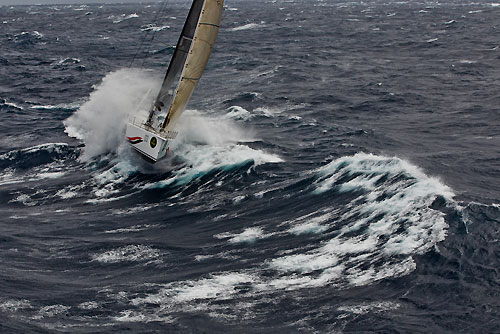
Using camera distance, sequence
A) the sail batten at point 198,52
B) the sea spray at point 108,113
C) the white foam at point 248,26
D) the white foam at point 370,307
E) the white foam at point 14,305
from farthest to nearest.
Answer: the white foam at point 248,26, the sea spray at point 108,113, the sail batten at point 198,52, the white foam at point 14,305, the white foam at point 370,307

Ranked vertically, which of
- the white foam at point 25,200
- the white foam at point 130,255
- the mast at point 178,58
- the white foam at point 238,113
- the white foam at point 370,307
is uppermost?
the mast at point 178,58

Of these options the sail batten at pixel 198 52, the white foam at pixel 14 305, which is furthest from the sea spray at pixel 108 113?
the white foam at pixel 14 305

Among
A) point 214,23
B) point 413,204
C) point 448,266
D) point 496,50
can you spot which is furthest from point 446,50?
point 448,266

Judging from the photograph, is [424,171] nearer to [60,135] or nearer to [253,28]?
[60,135]

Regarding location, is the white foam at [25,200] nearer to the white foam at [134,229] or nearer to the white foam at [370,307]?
the white foam at [134,229]

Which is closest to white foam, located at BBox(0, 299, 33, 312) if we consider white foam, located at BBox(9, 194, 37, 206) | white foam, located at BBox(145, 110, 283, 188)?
white foam, located at BBox(9, 194, 37, 206)

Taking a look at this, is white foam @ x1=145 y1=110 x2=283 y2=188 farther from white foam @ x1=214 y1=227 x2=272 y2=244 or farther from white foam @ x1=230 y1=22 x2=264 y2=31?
white foam @ x1=230 y1=22 x2=264 y2=31
